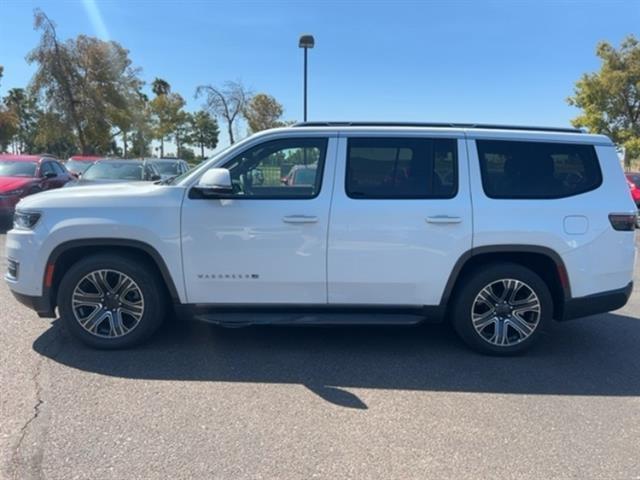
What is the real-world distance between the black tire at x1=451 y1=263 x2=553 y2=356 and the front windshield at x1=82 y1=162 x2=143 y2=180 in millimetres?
9325

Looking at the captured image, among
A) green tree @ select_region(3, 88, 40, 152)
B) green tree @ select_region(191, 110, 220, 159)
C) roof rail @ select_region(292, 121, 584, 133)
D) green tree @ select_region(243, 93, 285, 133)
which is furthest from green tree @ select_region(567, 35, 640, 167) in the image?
green tree @ select_region(3, 88, 40, 152)

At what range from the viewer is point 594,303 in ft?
15.0

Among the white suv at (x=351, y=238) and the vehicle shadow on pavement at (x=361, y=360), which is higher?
the white suv at (x=351, y=238)

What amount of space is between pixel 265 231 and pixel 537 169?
2403 millimetres

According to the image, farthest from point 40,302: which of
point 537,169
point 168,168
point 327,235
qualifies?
point 168,168

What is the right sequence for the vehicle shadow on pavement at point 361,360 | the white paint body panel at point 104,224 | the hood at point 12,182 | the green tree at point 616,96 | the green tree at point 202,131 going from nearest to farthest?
1. the vehicle shadow on pavement at point 361,360
2. the white paint body panel at point 104,224
3. the hood at point 12,182
4. the green tree at point 616,96
5. the green tree at point 202,131

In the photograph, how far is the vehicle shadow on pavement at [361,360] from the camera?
13.3ft

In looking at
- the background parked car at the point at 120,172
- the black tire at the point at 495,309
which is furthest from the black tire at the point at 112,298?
the background parked car at the point at 120,172

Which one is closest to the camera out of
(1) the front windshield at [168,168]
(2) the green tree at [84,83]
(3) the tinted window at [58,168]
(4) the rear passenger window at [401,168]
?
(4) the rear passenger window at [401,168]

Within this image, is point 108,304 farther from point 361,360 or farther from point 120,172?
point 120,172

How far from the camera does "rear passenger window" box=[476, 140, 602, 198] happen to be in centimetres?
450

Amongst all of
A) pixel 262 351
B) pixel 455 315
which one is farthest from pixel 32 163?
pixel 455 315

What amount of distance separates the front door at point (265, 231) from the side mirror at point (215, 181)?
0.11 m

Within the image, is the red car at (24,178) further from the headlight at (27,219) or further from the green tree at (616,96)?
the green tree at (616,96)
